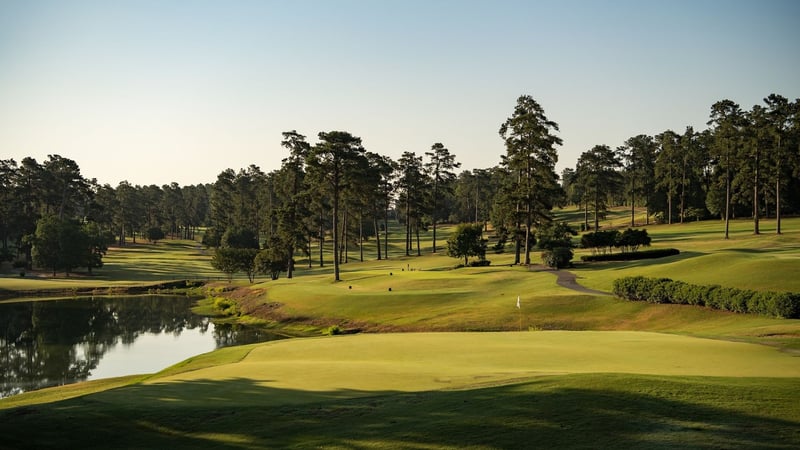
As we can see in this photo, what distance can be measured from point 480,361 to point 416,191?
79239 mm

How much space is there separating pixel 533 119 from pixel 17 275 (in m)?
81.1

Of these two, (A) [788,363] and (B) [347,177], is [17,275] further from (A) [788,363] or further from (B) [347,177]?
(A) [788,363]

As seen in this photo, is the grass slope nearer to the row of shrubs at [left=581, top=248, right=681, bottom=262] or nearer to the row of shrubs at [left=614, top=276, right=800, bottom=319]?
the row of shrubs at [left=614, top=276, right=800, bottom=319]

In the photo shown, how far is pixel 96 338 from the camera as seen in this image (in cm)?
4738

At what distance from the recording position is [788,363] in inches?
711

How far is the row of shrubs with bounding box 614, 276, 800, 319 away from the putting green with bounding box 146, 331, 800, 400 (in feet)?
26.1

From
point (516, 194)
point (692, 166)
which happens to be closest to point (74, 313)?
point (516, 194)

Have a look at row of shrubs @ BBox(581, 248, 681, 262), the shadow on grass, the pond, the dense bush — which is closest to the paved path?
the dense bush

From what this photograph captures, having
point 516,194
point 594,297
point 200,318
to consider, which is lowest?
point 200,318

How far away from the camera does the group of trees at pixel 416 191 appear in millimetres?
68500

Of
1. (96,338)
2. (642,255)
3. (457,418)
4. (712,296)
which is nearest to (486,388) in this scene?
(457,418)

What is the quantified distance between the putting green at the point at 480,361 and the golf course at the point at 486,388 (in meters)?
0.08

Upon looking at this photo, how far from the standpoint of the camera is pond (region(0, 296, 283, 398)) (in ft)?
116

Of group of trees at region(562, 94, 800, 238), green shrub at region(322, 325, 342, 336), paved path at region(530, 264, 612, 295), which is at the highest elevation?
group of trees at region(562, 94, 800, 238)
